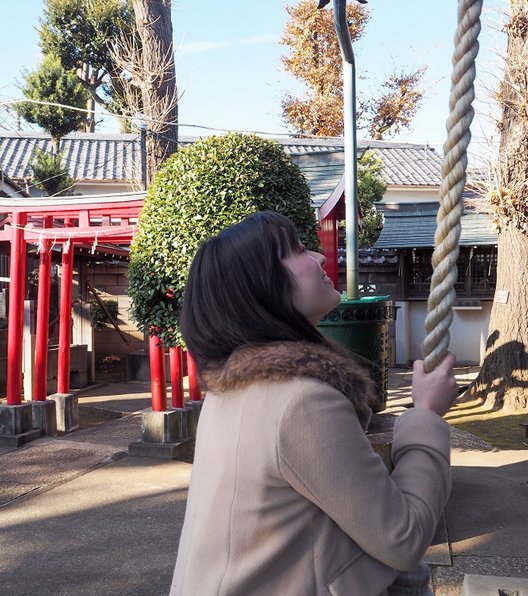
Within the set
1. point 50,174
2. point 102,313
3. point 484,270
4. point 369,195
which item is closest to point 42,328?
point 50,174

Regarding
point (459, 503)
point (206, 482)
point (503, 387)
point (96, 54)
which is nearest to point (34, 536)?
point (459, 503)

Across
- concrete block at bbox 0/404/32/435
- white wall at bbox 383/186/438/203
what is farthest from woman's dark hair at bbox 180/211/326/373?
white wall at bbox 383/186/438/203

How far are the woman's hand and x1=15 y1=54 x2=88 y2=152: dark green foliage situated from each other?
37.2ft

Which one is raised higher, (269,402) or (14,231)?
(14,231)

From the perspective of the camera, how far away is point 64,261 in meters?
8.73

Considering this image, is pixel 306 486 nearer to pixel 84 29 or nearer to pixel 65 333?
pixel 65 333

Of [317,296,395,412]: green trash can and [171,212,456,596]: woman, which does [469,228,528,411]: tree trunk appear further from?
[171,212,456,596]: woman

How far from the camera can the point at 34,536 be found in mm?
4863

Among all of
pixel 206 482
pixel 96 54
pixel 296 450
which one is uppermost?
pixel 96 54

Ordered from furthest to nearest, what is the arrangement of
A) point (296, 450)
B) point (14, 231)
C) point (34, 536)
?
point (14, 231) → point (34, 536) → point (296, 450)

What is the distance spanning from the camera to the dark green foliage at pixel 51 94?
37.4 ft

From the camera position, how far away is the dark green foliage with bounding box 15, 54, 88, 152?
11.4 meters

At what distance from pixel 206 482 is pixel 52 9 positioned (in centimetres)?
1443

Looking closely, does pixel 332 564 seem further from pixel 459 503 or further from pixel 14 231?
pixel 14 231
